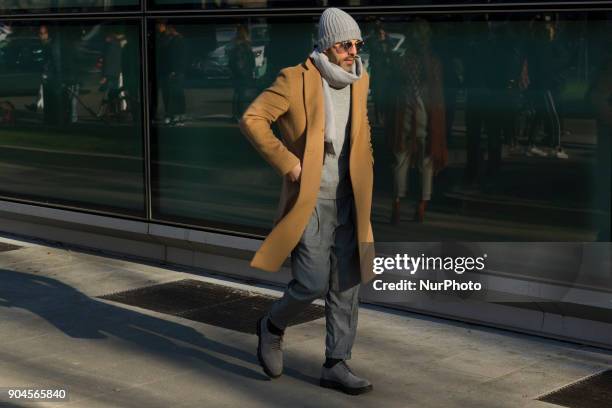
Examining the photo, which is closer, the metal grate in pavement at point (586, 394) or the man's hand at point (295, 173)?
the man's hand at point (295, 173)

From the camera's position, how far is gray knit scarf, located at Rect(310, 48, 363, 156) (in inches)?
252

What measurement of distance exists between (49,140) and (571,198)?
5.34 m

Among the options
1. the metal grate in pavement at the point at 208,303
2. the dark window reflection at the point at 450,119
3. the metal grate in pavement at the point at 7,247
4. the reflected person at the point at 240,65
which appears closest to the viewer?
the dark window reflection at the point at 450,119

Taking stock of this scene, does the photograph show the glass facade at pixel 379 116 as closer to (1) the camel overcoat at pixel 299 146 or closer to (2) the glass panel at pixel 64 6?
(2) the glass panel at pixel 64 6

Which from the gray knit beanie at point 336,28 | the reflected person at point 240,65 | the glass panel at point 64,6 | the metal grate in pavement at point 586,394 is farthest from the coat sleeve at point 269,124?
the glass panel at point 64,6

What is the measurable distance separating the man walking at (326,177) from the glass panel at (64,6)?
3.99 metres

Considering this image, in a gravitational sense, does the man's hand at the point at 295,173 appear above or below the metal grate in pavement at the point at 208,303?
above

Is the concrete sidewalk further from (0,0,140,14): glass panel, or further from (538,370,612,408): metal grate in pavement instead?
(0,0,140,14): glass panel

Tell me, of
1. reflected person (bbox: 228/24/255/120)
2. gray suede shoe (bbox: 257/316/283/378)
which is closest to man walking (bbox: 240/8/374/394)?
gray suede shoe (bbox: 257/316/283/378)

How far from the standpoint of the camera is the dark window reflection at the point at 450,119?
759cm

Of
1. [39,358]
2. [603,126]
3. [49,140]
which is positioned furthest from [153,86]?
[603,126]
